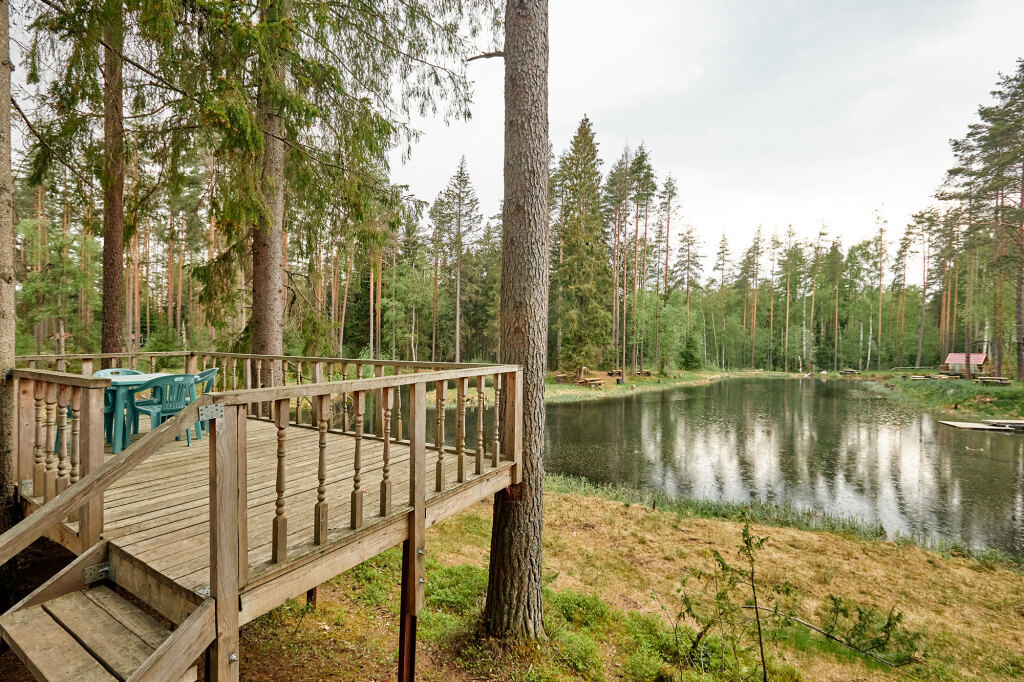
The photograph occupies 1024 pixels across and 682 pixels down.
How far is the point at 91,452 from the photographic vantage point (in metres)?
2.34

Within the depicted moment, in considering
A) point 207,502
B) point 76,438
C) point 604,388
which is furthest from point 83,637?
point 604,388

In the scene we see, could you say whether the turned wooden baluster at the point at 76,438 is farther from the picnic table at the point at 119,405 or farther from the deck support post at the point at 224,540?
the deck support post at the point at 224,540

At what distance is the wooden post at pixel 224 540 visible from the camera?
1645 mm

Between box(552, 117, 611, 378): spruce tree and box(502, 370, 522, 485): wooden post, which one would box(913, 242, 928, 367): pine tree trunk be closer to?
box(552, 117, 611, 378): spruce tree

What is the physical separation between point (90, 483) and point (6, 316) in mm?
2631

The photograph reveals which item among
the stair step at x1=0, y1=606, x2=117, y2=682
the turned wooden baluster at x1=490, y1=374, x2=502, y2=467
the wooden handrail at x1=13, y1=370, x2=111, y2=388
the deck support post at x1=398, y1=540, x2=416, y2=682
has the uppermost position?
the wooden handrail at x1=13, y1=370, x2=111, y2=388

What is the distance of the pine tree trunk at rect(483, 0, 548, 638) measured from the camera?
12.2 ft

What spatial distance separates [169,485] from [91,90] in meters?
3.95

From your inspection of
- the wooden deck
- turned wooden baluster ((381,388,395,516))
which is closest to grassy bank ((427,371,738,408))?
the wooden deck

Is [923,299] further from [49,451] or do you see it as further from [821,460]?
[49,451]

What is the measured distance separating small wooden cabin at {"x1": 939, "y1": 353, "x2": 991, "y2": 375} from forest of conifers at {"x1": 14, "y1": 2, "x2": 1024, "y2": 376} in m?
1.31

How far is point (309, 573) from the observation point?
206 centimetres

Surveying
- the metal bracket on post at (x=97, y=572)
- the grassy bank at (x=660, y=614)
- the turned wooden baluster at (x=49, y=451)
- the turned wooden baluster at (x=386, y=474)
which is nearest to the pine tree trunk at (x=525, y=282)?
the grassy bank at (x=660, y=614)

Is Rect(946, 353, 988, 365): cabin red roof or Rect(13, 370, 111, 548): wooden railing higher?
Rect(13, 370, 111, 548): wooden railing
